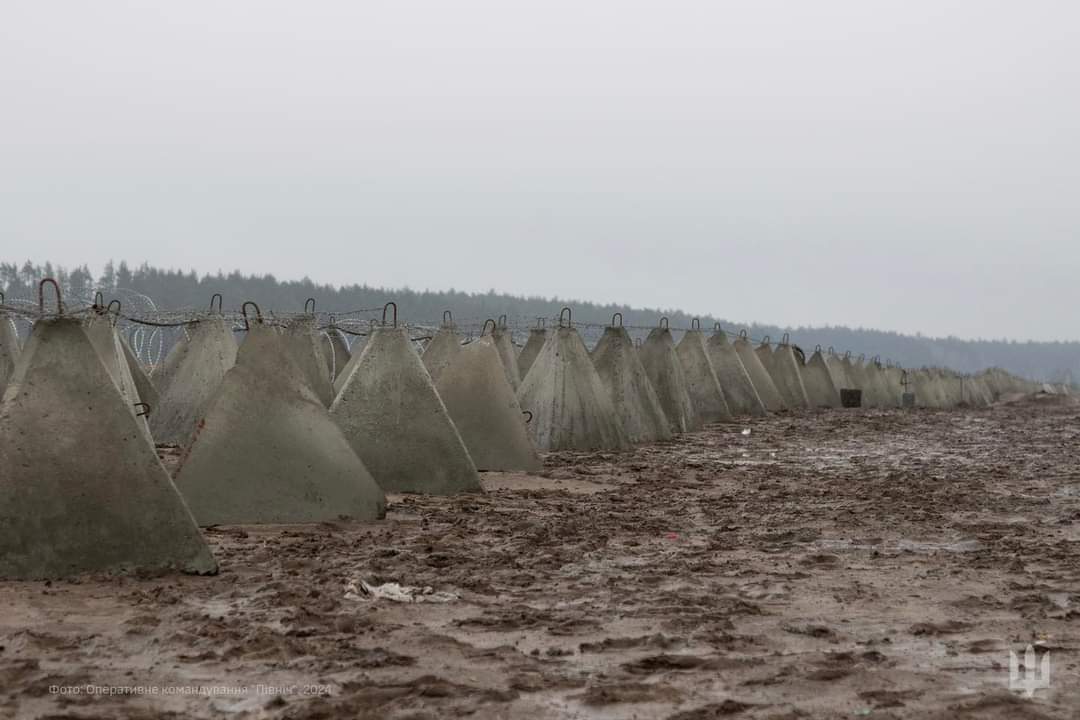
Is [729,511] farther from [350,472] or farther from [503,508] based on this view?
[350,472]

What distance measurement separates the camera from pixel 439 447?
395 inches

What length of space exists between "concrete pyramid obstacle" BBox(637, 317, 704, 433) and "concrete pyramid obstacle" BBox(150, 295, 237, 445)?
22.7 ft

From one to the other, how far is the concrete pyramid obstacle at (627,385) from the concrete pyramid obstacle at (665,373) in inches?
44.1

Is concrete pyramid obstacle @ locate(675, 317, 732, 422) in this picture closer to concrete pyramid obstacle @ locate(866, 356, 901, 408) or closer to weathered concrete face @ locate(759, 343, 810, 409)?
weathered concrete face @ locate(759, 343, 810, 409)

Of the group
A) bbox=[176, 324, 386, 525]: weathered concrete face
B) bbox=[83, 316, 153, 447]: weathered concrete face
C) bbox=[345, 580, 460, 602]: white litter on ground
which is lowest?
bbox=[345, 580, 460, 602]: white litter on ground

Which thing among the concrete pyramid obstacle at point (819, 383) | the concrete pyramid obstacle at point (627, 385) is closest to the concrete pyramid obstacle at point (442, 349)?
the concrete pyramid obstacle at point (627, 385)

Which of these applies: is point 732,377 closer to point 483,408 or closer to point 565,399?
point 565,399

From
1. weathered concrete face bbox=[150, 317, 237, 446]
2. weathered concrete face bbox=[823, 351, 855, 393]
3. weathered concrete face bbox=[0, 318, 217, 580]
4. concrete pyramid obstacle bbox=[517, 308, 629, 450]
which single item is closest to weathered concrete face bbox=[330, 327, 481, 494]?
weathered concrete face bbox=[0, 318, 217, 580]

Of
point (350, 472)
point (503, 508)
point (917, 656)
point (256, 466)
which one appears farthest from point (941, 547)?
point (256, 466)

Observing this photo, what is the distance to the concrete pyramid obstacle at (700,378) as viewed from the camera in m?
21.6

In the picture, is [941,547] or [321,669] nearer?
[321,669]

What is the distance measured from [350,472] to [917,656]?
190 inches

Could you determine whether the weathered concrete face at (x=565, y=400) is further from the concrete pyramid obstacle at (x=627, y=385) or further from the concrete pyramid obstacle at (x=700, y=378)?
the concrete pyramid obstacle at (x=700, y=378)

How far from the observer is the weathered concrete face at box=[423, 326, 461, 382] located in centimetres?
1246
